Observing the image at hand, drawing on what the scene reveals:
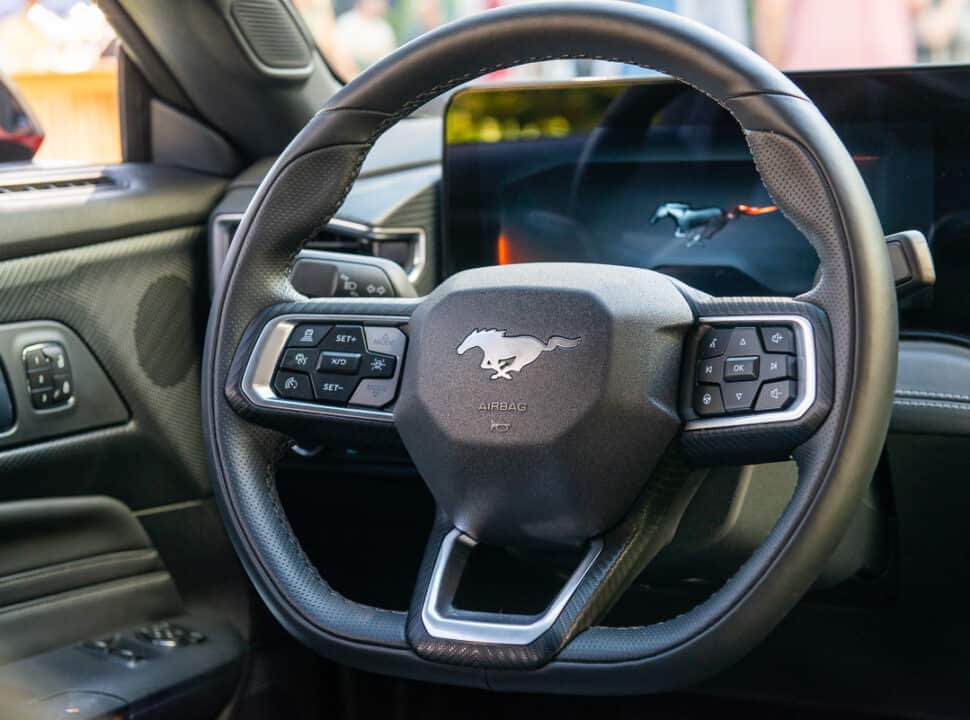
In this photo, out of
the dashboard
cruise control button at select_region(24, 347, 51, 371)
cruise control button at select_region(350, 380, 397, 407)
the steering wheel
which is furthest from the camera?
cruise control button at select_region(24, 347, 51, 371)

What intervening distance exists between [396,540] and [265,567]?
2.23 feet

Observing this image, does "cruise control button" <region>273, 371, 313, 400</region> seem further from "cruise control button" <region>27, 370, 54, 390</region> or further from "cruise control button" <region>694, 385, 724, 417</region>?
"cruise control button" <region>27, 370, 54, 390</region>

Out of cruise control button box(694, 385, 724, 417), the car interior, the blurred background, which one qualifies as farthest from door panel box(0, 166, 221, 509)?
cruise control button box(694, 385, 724, 417)

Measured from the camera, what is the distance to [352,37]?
1.89 meters

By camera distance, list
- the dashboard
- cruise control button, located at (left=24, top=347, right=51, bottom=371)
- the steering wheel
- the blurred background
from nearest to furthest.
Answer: the steering wheel
the dashboard
cruise control button, located at (left=24, top=347, right=51, bottom=371)
the blurred background

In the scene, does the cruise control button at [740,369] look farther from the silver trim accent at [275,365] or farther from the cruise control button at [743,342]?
the silver trim accent at [275,365]

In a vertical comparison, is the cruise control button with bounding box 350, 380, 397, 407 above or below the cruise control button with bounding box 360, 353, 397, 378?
below

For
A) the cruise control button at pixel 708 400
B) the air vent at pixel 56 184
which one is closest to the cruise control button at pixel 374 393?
the cruise control button at pixel 708 400

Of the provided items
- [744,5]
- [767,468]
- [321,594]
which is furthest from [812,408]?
[744,5]

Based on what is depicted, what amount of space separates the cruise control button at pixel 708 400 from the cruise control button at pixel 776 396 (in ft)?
0.11

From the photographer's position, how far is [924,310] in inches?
54.2

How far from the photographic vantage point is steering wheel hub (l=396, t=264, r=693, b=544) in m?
1.00

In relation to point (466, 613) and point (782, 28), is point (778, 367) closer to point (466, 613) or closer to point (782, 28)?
point (466, 613)

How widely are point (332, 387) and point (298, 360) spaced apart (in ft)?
0.15
